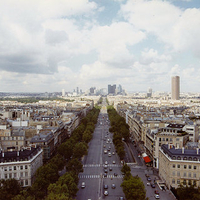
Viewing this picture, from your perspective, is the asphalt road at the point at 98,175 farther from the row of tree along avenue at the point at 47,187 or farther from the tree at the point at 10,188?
the tree at the point at 10,188

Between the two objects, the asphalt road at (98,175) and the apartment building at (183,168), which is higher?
the apartment building at (183,168)

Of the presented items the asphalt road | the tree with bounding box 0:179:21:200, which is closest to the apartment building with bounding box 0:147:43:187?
the tree with bounding box 0:179:21:200

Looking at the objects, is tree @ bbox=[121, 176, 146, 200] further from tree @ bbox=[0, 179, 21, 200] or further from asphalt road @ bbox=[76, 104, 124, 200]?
tree @ bbox=[0, 179, 21, 200]

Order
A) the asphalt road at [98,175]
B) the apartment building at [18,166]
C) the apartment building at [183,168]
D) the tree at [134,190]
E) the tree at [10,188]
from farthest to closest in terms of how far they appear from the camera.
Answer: the apartment building at [18,166], the asphalt road at [98,175], the apartment building at [183,168], the tree at [134,190], the tree at [10,188]

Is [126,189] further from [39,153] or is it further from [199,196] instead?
[39,153]

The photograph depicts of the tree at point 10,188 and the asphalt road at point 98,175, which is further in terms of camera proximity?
the asphalt road at point 98,175

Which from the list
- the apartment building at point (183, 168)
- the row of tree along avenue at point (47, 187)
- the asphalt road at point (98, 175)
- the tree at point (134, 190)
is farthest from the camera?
the asphalt road at point (98, 175)

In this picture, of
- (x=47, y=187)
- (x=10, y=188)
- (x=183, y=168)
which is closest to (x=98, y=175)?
(x=47, y=187)

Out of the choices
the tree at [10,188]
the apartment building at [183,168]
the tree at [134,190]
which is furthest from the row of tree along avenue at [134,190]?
the tree at [10,188]

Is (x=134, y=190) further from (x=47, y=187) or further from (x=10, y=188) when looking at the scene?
(x=10, y=188)

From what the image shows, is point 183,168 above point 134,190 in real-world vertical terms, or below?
above

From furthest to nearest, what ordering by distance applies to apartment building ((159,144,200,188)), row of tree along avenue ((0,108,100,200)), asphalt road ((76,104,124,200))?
asphalt road ((76,104,124,200)) < apartment building ((159,144,200,188)) < row of tree along avenue ((0,108,100,200))

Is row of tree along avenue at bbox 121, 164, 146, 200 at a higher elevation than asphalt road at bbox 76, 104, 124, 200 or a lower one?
higher
